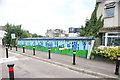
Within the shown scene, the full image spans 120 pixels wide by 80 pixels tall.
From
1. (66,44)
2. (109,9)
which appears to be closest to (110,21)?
(109,9)

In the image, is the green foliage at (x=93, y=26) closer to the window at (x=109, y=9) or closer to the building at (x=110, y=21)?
the building at (x=110, y=21)

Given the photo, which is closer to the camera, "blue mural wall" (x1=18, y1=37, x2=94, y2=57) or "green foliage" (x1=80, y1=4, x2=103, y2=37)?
"blue mural wall" (x1=18, y1=37, x2=94, y2=57)

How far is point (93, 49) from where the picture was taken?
8.05 m

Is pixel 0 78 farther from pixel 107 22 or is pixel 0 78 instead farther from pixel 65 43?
pixel 107 22

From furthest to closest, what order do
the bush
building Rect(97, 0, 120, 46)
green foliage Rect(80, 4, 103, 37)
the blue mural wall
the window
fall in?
green foliage Rect(80, 4, 103, 37)
the window
building Rect(97, 0, 120, 46)
the blue mural wall
the bush

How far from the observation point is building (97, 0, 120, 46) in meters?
10.8

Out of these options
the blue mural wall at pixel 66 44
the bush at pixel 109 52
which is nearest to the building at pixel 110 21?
the blue mural wall at pixel 66 44

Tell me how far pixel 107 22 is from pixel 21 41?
49.6ft

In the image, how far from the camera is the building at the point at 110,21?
10.8 metres

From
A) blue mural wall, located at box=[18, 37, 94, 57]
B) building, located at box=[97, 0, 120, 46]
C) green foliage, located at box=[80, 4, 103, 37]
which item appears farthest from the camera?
green foliage, located at box=[80, 4, 103, 37]

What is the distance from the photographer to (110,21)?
1155 centimetres

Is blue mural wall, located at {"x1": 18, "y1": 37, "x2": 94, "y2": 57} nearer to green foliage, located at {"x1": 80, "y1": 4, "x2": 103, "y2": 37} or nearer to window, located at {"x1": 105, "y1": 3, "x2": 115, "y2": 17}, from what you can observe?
green foliage, located at {"x1": 80, "y1": 4, "x2": 103, "y2": 37}

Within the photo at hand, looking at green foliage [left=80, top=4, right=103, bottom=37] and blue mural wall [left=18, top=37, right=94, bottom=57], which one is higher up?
green foliage [left=80, top=4, right=103, bottom=37]

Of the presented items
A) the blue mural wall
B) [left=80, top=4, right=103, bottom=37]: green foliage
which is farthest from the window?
the blue mural wall
